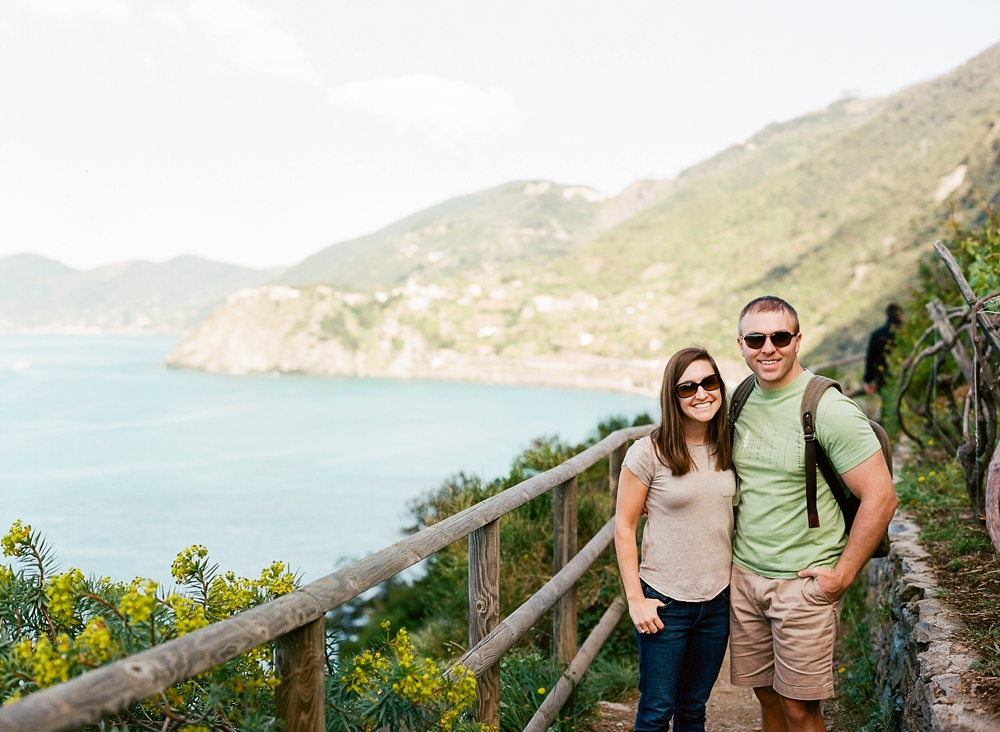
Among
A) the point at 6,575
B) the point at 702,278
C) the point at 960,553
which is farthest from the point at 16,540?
the point at 702,278

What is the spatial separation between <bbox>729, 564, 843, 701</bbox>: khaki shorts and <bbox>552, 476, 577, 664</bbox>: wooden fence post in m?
1.10

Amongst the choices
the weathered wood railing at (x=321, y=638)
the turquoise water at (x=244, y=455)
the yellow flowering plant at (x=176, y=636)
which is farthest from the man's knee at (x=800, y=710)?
the turquoise water at (x=244, y=455)

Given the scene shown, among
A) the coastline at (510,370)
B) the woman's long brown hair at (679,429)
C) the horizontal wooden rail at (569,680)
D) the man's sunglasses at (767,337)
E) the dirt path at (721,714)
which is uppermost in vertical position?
the man's sunglasses at (767,337)

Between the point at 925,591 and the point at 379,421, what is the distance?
96806 millimetres

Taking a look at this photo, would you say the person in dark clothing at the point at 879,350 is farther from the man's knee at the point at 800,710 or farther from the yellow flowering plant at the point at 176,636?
the yellow flowering plant at the point at 176,636

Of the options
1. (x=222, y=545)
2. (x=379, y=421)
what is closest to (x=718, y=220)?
(x=379, y=421)

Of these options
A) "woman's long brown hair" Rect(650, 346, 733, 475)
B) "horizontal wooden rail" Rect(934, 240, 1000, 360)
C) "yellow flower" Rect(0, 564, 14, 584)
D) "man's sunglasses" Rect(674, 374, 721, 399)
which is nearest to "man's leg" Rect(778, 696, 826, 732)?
"woman's long brown hair" Rect(650, 346, 733, 475)

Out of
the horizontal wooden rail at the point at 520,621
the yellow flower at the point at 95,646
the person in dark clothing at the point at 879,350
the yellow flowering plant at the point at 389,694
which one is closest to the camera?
the yellow flower at the point at 95,646

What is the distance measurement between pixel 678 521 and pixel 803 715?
68 cm

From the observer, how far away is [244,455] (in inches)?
3044

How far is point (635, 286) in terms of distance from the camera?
122 m

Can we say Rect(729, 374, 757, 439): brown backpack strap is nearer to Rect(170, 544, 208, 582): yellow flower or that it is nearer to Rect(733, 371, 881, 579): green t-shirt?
Rect(733, 371, 881, 579): green t-shirt

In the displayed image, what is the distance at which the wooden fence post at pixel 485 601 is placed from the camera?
2.47 m

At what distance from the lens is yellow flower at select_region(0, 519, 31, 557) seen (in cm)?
159
